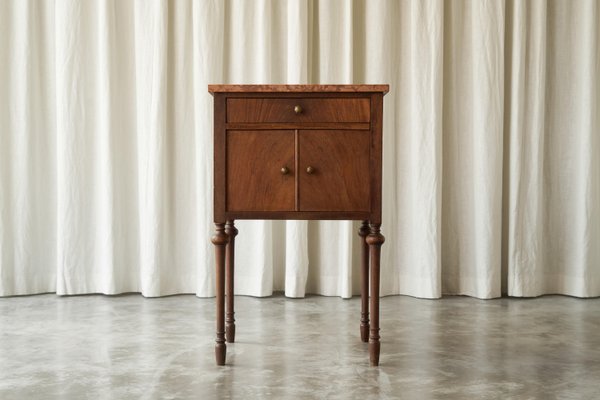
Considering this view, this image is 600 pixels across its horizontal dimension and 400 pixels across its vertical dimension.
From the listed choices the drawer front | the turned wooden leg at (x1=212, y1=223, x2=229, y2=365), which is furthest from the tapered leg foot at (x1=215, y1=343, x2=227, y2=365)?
the drawer front

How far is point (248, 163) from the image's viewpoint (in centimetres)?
239

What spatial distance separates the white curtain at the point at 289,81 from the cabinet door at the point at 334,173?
120 cm

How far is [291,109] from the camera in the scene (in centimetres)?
238

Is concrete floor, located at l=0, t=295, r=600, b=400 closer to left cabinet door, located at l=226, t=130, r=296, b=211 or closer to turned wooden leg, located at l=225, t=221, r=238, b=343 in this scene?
turned wooden leg, located at l=225, t=221, r=238, b=343

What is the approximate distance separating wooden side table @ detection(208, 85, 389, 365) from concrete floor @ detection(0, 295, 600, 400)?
437 millimetres

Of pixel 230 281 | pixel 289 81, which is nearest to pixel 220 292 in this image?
pixel 230 281

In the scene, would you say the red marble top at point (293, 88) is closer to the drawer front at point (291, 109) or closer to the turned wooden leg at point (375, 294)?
the drawer front at point (291, 109)

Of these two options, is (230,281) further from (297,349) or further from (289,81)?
(289,81)

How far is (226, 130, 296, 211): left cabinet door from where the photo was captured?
2.39m

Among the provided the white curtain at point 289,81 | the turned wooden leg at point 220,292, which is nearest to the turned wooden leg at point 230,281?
the turned wooden leg at point 220,292

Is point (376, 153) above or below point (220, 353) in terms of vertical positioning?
above

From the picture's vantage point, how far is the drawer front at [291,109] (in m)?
2.38

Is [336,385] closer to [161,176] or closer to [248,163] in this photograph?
[248,163]

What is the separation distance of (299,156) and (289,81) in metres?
1.31
